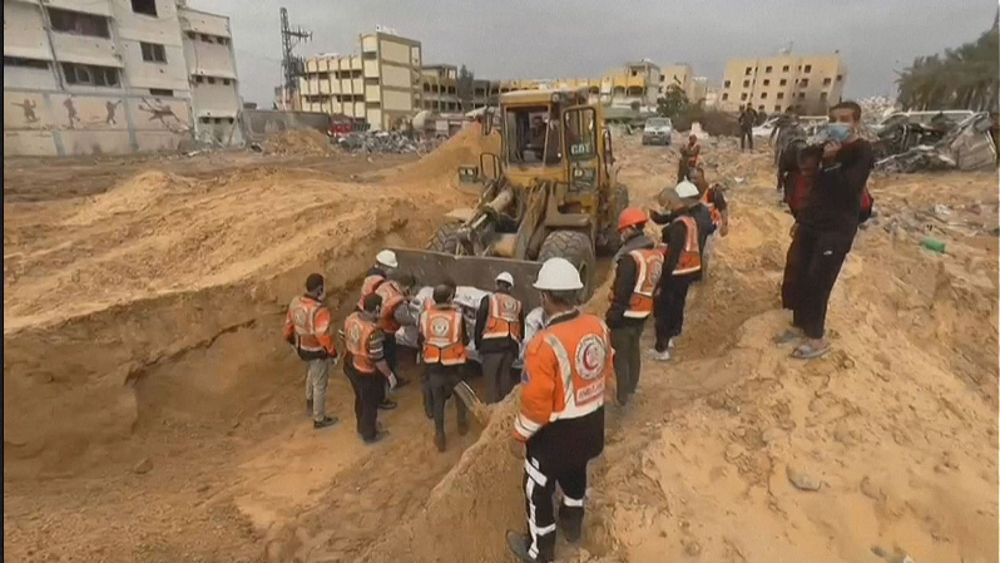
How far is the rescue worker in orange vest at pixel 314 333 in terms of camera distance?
5.82 m

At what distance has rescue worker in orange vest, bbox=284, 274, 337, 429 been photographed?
5.82m

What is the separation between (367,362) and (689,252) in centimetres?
331

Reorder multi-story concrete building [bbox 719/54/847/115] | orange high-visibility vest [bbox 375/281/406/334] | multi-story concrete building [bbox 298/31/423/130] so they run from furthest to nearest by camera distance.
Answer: multi-story concrete building [bbox 719/54/847/115]
multi-story concrete building [bbox 298/31/423/130]
orange high-visibility vest [bbox 375/281/406/334]

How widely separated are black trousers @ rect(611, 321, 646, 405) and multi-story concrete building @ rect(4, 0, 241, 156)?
2741cm

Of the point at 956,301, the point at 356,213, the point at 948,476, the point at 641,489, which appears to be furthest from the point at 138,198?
the point at 956,301

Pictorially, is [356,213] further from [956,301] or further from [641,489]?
[956,301]

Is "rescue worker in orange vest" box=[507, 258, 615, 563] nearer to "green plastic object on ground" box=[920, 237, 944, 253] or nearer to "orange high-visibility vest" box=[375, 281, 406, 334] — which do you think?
"orange high-visibility vest" box=[375, 281, 406, 334]

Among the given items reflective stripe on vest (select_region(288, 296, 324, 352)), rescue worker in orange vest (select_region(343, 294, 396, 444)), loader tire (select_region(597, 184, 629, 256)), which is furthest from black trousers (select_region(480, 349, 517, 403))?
loader tire (select_region(597, 184, 629, 256))

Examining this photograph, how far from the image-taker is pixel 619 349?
4340 mm

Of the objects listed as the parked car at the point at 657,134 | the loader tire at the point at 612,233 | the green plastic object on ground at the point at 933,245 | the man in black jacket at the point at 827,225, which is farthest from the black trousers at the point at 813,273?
the parked car at the point at 657,134

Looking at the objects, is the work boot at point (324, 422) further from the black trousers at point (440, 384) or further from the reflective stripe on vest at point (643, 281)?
the reflective stripe on vest at point (643, 281)

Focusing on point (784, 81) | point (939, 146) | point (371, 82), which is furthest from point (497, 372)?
point (784, 81)

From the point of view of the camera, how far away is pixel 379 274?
21.0 ft

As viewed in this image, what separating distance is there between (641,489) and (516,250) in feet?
12.9
